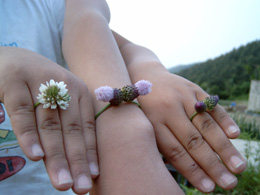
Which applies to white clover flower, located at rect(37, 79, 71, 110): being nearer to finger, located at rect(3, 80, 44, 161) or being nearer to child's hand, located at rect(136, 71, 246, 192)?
finger, located at rect(3, 80, 44, 161)

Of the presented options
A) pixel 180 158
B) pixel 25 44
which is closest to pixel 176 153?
pixel 180 158

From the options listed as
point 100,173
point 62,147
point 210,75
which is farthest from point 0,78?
point 210,75

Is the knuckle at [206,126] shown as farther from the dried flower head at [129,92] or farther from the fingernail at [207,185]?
the dried flower head at [129,92]

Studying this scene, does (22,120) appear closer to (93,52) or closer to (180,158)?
(93,52)

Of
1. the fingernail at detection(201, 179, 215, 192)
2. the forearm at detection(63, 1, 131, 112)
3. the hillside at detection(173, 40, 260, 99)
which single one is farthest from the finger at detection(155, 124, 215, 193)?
the hillside at detection(173, 40, 260, 99)

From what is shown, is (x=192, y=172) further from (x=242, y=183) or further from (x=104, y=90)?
(x=242, y=183)

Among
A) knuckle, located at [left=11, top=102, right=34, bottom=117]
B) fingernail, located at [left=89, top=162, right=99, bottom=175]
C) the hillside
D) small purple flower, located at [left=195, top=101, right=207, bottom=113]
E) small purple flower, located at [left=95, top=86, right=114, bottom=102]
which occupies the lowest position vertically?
the hillside

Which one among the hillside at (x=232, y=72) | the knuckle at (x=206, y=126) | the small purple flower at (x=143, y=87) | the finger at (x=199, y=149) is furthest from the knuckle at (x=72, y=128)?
the hillside at (x=232, y=72)
